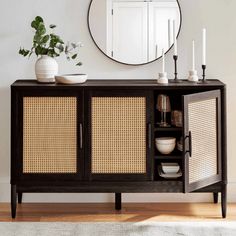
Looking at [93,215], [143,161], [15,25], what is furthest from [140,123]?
[15,25]

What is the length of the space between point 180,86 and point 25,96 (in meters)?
0.94

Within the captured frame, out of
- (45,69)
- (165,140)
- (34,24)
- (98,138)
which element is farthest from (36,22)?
(165,140)

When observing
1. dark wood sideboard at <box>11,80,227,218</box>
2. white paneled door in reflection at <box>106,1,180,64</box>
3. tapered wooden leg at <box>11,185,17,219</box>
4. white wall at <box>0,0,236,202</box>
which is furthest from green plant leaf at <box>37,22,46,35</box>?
tapered wooden leg at <box>11,185,17,219</box>

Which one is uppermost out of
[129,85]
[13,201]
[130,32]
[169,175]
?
[130,32]

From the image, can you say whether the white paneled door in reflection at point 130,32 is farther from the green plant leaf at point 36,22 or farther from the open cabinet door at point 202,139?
the open cabinet door at point 202,139

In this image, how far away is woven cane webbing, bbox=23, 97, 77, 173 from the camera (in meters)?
4.04

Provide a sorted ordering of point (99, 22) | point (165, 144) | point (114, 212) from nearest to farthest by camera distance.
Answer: point (165, 144) → point (114, 212) → point (99, 22)

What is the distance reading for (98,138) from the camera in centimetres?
407

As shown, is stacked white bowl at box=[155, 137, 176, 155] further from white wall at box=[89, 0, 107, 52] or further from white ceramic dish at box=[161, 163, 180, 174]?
white wall at box=[89, 0, 107, 52]

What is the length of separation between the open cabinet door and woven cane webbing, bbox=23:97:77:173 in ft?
2.28

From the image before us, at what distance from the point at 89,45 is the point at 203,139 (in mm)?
1019

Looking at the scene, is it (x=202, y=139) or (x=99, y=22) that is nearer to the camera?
(x=202, y=139)

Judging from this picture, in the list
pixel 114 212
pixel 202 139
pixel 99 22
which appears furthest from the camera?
pixel 99 22

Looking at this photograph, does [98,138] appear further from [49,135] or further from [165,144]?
[165,144]
